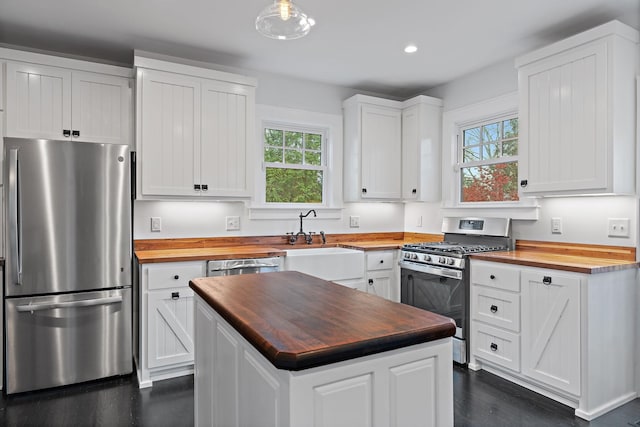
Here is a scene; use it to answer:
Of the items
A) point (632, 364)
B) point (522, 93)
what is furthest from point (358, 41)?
point (632, 364)

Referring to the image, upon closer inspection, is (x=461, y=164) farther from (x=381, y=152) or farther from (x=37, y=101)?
(x=37, y=101)

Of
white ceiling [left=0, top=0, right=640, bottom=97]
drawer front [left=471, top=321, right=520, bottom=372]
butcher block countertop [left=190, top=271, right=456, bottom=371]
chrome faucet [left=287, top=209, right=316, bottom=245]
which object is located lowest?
drawer front [left=471, top=321, right=520, bottom=372]

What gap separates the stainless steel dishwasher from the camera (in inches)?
121

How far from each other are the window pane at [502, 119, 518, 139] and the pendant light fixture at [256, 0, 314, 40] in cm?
250

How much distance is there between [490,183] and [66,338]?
12.1 feet

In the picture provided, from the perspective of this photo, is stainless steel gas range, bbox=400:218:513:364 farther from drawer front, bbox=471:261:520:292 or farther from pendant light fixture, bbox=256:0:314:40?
pendant light fixture, bbox=256:0:314:40

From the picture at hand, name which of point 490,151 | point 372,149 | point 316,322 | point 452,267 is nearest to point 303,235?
point 372,149

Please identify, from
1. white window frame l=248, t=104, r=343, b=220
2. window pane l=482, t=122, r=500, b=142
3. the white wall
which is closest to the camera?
the white wall

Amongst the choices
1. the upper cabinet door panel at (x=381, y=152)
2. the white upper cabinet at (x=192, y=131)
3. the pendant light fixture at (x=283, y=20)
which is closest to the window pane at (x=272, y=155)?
the white upper cabinet at (x=192, y=131)

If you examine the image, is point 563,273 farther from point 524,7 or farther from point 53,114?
point 53,114

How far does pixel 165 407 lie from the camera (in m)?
2.58

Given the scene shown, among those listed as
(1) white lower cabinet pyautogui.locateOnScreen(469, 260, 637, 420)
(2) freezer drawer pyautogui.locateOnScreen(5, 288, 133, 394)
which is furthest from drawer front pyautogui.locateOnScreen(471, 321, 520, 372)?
(2) freezer drawer pyautogui.locateOnScreen(5, 288, 133, 394)

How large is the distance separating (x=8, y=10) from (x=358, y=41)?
2381 mm

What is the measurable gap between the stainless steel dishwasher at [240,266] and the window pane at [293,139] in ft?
4.48
